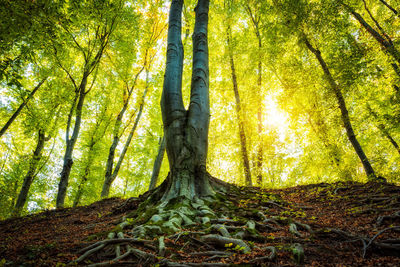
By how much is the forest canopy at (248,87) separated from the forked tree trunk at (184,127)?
2378mm

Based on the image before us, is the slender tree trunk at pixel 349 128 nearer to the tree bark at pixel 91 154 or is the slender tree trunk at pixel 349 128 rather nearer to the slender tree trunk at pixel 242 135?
the slender tree trunk at pixel 242 135

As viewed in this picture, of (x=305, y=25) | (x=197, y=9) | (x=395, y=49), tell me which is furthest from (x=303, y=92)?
(x=197, y=9)

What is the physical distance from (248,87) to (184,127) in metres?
9.00

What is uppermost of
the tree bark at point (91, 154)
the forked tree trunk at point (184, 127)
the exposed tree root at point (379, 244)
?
the tree bark at point (91, 154)

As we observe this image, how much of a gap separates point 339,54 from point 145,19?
398 inches

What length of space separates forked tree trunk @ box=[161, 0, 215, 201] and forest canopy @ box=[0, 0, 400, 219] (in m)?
2.38

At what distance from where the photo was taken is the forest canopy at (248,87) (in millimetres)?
6828

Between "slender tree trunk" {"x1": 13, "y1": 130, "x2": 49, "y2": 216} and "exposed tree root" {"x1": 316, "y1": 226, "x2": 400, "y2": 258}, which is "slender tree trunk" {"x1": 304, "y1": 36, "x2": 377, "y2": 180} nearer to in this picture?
"exposed tree root" {"x1": 316, "y1": 226, "x2": 400, "y2": 258}

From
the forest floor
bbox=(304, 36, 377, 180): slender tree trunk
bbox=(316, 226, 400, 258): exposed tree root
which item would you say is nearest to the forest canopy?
bbox=(304, 36, 377, 180): slender tree trunk

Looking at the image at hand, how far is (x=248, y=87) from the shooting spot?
12375 millimetres

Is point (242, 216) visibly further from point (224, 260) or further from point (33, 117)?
point (33, 117)

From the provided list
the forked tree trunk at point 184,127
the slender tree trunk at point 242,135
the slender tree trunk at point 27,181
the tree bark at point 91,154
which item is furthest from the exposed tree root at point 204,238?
the tree bark at point 91,154

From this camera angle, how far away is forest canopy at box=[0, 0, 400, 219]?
22.4 feet

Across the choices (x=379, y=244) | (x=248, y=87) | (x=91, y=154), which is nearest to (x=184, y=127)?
(x=379, y=244)
